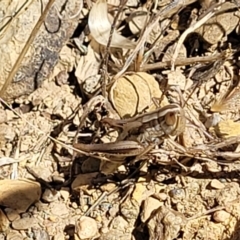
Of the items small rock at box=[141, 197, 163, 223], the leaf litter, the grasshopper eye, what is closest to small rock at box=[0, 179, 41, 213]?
the leaf litter

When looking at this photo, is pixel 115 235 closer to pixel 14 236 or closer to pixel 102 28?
pixel 14 236

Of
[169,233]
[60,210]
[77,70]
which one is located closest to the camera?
[169,233]

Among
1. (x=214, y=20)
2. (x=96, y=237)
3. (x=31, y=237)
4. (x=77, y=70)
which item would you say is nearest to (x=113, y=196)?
(x=96, y=237)

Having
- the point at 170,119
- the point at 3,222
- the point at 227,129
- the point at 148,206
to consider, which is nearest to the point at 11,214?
the point at 3,222

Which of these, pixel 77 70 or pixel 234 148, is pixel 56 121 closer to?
pixel 77 70

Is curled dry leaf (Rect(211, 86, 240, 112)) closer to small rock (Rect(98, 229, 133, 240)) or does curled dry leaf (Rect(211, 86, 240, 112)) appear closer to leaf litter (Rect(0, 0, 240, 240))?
leaf litter (Rect(0, 0, 240, 240))

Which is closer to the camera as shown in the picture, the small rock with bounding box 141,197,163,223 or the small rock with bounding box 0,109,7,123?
the small rock with bounding box 141,197,163,223
